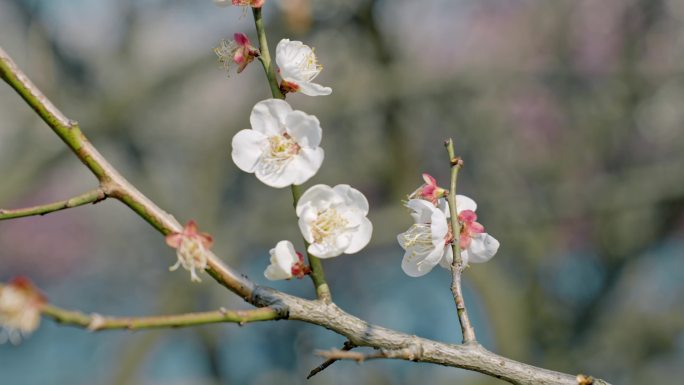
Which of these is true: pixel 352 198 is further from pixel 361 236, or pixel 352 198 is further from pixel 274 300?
pixel 274 300

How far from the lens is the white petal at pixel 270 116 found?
0.66m

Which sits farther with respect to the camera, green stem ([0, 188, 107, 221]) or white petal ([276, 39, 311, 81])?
white petal ([276, 39, 311, 81])

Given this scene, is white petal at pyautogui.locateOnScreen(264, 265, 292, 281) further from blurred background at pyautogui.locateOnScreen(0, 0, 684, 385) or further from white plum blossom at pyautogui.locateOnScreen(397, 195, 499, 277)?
blurred background at pyautogui.locateOnScreen(0, 0, 684, 385)

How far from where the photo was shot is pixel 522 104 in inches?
200

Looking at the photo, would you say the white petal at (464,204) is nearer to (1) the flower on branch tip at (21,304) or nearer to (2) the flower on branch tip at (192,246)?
(2) the flower on branch tip at (192,246)

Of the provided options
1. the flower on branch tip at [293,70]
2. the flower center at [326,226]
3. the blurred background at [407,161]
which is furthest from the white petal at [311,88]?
the blurred background at [407,161]

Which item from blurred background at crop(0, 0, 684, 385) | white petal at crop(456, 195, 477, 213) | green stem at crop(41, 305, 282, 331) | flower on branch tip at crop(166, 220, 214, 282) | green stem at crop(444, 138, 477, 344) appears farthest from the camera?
blurred background at crop(0, 0, 684, 385)

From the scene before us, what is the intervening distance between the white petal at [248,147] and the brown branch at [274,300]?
14 centimetres

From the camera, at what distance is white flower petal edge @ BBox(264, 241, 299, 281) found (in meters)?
0.65

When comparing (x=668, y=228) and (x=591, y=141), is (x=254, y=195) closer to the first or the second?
(x=591, y=141)

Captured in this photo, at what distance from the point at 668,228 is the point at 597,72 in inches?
56.1

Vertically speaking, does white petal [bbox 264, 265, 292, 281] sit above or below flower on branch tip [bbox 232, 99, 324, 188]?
below

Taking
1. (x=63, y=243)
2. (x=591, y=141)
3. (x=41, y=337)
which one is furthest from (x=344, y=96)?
(x=63, y=243)

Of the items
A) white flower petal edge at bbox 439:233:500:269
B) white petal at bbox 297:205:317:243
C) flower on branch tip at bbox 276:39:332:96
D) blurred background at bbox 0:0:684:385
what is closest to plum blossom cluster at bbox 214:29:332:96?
flower on branch tip at bbox 276:39:332:96
